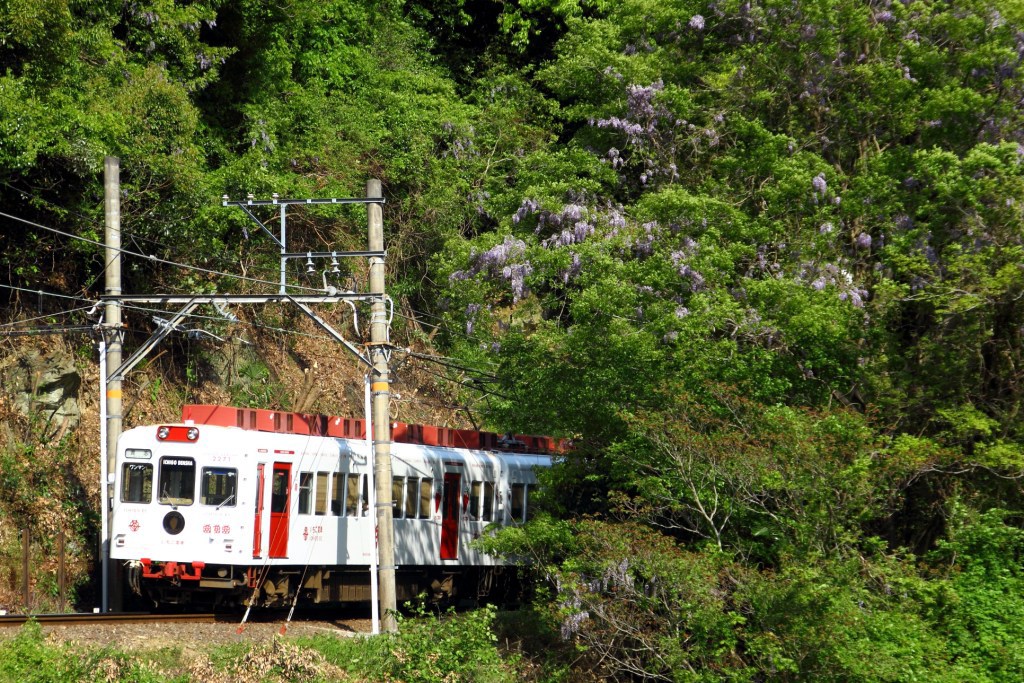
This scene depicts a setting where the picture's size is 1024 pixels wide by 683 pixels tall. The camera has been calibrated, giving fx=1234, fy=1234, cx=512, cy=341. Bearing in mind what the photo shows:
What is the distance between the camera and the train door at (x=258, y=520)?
1902cm

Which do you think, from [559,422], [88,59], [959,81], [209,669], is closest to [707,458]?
[559,422]

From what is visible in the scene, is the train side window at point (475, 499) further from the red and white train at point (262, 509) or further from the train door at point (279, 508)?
the train door at point (279, 508)

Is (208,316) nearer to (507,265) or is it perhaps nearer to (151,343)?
(151,343)

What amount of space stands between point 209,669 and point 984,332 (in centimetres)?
1193

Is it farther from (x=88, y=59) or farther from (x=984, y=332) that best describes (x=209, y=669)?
(x=88, y=59)

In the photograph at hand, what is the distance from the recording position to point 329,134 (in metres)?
33.3

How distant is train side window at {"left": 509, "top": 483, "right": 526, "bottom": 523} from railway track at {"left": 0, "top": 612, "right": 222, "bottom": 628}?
7581mm

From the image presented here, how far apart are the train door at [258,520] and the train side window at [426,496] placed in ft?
13.9

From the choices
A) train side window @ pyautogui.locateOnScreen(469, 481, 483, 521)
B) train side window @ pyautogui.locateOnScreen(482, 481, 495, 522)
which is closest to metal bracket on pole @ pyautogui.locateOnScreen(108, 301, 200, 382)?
train side window @ pyautogui.locateOnScreen(469, 481, 483, 521)

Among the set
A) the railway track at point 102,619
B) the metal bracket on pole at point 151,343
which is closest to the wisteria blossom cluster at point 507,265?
the metal bracket on pole at point 151,343

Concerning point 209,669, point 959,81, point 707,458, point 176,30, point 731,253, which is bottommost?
point 209,669

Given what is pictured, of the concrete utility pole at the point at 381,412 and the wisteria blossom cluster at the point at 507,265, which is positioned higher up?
the wisteria blossom cluster at the point at 507,265

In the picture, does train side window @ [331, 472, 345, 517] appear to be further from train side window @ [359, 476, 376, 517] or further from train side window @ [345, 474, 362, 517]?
train side window @ [359, 476, 376, 517]

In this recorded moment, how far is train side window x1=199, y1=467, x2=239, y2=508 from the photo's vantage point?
743 inches
